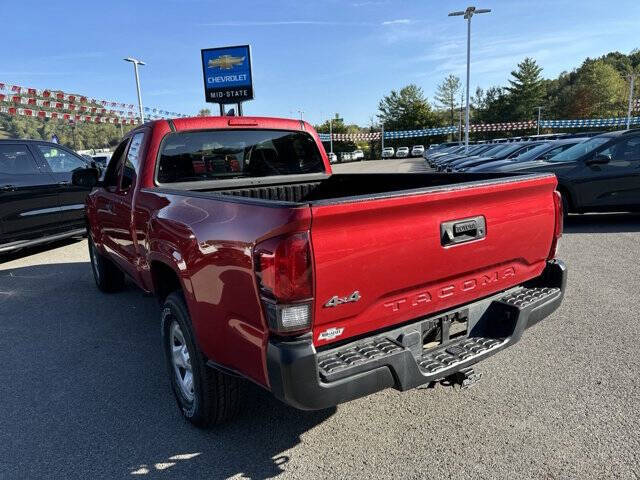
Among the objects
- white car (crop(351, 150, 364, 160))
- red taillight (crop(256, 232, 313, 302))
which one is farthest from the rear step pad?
A: white car (crop(351, 150, 364, 160))

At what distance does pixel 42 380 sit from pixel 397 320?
2.96 metres

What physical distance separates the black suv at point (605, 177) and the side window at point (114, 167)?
729 centimetres

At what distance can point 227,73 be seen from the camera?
80.8 ft

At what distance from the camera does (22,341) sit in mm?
4449

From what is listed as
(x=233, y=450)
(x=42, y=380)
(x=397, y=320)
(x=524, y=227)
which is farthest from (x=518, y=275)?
(x=42, y=380)

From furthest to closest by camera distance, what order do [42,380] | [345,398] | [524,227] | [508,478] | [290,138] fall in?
[290,138], [42,380], [524,227], [508,478], [345,398]

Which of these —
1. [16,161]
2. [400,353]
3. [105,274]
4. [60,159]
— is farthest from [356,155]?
[400,353]

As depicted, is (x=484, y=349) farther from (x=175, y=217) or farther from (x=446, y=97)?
(x=446, y=97)

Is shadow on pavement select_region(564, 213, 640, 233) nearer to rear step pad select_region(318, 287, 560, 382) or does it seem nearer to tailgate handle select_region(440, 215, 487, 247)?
rear step pad select_region(318, 287, 560, 382)

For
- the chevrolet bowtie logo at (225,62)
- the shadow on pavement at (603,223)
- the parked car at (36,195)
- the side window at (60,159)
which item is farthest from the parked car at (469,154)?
the parked car at (36,195)

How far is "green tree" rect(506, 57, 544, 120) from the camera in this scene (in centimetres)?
7719

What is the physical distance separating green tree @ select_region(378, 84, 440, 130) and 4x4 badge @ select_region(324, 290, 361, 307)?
7999 centimetres

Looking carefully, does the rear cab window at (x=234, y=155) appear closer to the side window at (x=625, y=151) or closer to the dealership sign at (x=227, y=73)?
the side window at (x=625, y=151)

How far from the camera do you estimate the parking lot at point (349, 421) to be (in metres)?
2.48
